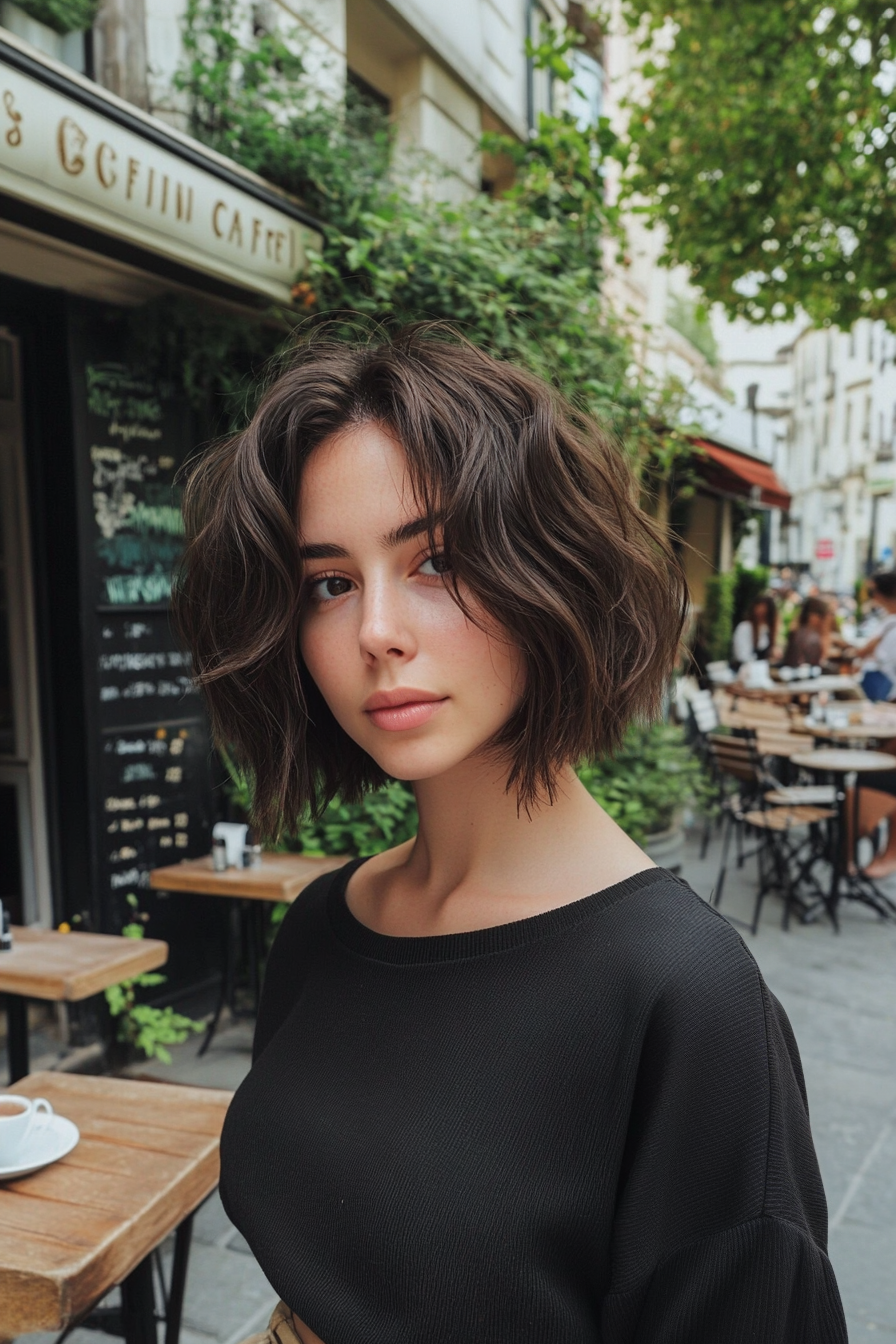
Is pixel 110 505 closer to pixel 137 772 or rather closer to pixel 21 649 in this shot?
pixel 21 649

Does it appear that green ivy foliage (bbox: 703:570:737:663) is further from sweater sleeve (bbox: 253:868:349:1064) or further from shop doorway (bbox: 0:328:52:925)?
sweater sleeve (bbox: 253:868:349:1064)

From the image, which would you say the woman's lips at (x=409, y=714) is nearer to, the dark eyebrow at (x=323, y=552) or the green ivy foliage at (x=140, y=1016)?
the dark eyebrow at (x=323, y=552)

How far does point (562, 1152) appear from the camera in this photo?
3.01 ft

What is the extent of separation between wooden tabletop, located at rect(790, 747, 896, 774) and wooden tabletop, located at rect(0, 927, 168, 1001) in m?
4.26

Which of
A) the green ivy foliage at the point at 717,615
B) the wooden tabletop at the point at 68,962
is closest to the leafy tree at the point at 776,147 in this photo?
the wooden tabletop at the point at 68,962

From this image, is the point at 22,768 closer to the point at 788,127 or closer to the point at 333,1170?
the point at 333,1170

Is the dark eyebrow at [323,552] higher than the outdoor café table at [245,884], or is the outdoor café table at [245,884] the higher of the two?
the dark eyebrow at [323,552]

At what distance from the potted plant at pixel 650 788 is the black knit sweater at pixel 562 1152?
3909 millimetres

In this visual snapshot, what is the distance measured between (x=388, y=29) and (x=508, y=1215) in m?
6.67

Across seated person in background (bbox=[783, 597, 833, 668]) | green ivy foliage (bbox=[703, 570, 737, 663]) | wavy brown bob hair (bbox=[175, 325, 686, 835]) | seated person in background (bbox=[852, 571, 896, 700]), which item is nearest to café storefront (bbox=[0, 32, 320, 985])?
wavy brown bob hair (bbox=[175, 325, 686, 835])

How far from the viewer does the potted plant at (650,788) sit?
511 centimetres

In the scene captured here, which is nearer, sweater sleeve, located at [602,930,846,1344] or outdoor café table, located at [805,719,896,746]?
sweater sleeve, located at [602,930,846,1344]

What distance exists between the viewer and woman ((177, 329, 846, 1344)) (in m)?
0.86

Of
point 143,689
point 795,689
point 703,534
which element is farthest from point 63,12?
point 703,534
